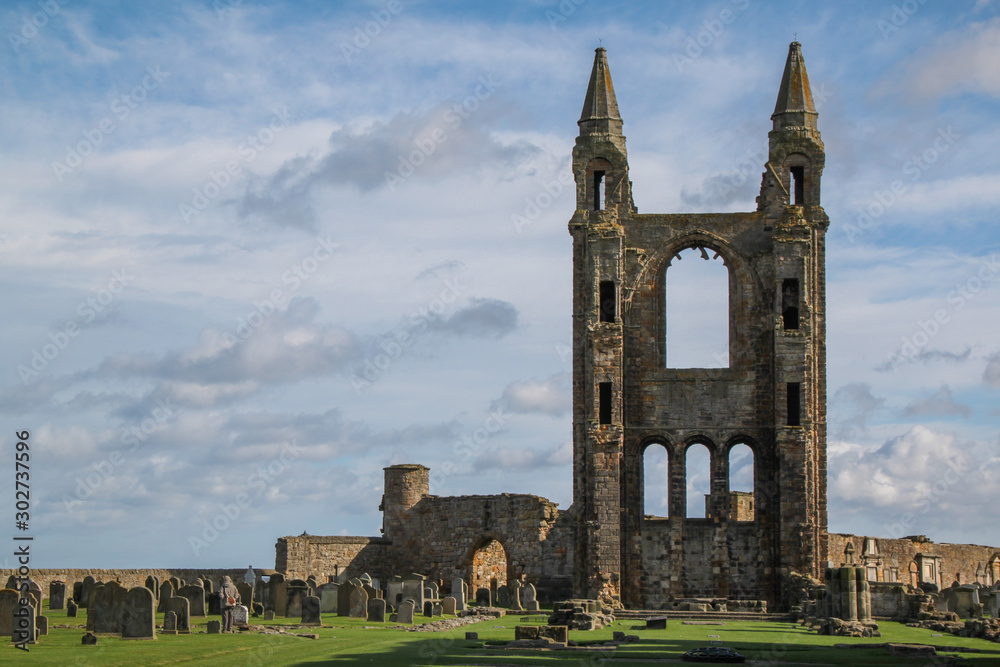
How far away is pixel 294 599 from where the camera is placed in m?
30.4

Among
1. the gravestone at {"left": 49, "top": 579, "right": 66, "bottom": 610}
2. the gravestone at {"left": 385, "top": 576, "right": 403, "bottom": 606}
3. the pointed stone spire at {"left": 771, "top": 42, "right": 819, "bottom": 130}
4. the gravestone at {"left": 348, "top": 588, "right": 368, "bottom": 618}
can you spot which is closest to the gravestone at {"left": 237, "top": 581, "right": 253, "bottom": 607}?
the gravestone at {"left": 348, "top": 588, "right": 368, "bottom": 618}

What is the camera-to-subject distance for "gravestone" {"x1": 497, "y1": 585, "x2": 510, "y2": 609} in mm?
38500

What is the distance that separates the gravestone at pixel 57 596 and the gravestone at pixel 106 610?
925 centimetres

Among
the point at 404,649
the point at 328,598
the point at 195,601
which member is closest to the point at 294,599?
the point at 328,598

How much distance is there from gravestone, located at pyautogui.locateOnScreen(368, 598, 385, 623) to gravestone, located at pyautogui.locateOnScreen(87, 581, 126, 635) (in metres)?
7.72

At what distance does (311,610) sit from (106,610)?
5.20 metres

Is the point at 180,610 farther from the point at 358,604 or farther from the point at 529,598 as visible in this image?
the point at 529,598

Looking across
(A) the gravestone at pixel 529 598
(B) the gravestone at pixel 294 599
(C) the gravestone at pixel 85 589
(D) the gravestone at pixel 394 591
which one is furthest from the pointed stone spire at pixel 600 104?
(C) the gravestone at pixel 85 589

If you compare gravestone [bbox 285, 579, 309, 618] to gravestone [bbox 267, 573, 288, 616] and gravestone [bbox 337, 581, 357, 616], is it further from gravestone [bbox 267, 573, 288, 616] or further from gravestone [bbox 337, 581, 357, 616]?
gravestone [bbox 337, 581, 357, 616]

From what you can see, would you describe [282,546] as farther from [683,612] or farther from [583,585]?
[683,612]

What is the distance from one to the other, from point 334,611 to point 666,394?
47.0ft

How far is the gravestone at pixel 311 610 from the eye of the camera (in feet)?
90.0

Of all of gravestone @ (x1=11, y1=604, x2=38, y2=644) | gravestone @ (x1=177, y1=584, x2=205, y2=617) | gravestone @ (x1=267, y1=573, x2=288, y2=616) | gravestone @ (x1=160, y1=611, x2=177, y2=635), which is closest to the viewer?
gravestone @ (x1=11, y1=604, x2=38, y2=644)

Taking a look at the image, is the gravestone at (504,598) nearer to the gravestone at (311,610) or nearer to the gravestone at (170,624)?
the gravestone at (311,610)
